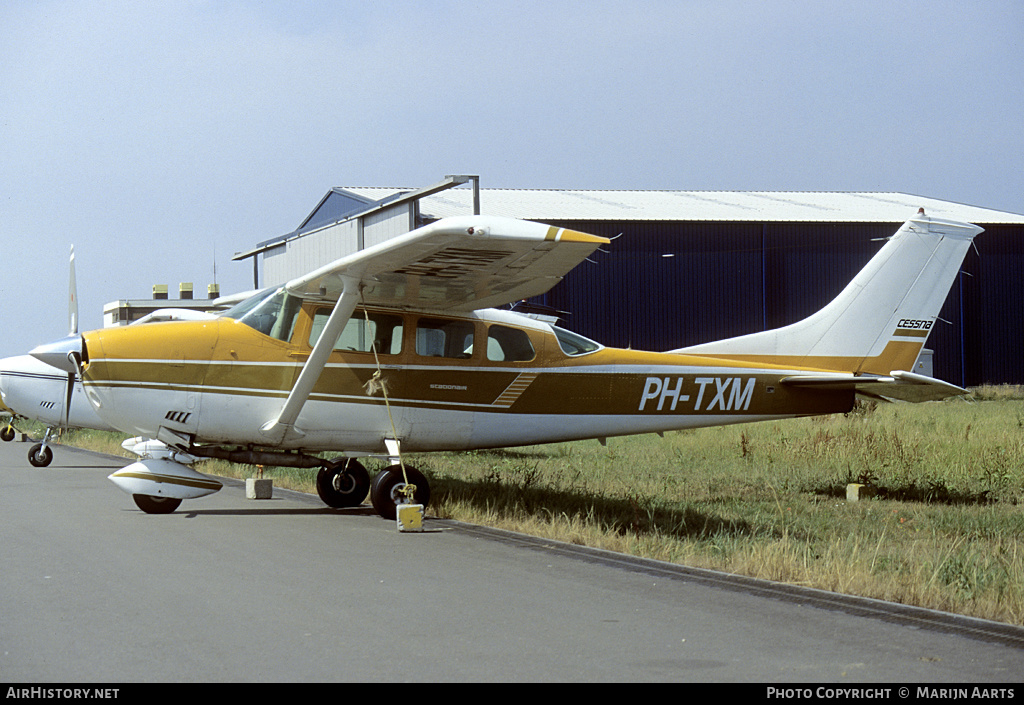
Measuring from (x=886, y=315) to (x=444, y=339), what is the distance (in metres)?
5.07

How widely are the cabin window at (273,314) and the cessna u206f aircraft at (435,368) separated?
0.02 meters

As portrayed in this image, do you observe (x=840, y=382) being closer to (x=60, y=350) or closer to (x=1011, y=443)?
(x=1011, y=443)

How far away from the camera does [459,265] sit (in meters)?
9.02

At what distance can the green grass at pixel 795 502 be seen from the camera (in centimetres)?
664

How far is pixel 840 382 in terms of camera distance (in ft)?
36.4

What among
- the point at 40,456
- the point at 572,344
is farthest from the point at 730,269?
the point at 572,344

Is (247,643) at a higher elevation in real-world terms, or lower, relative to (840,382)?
lower

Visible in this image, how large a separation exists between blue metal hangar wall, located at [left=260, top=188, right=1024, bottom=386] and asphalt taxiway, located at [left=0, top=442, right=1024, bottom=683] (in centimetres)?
2444

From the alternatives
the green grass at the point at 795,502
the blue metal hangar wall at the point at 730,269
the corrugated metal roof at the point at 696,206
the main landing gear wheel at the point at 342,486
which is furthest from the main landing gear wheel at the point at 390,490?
the blue metal hangar wall at the point at 730,269

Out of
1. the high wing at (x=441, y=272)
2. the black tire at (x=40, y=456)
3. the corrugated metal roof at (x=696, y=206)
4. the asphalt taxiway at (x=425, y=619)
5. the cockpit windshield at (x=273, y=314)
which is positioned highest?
the corrugated metal roof at (x=696, y=206)

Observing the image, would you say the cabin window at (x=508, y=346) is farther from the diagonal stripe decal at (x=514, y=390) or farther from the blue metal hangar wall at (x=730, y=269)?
the blue metal hangar wall at (x=730, y=269)

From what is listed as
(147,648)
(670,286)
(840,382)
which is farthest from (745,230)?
(147,648)

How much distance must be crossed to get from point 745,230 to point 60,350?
27.5 metres
